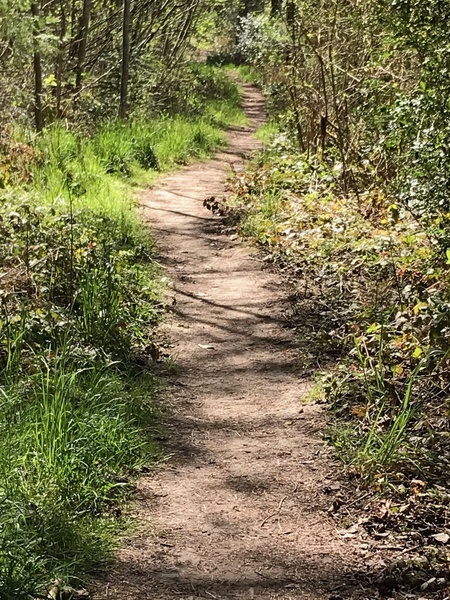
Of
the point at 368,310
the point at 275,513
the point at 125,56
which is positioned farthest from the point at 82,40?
the point at 275,513

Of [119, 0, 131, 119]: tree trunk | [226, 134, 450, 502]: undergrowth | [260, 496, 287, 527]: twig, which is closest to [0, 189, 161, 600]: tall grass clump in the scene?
[260, 496, 287, 527]: twig

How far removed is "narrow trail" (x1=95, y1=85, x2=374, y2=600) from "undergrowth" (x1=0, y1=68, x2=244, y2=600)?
0.56ft

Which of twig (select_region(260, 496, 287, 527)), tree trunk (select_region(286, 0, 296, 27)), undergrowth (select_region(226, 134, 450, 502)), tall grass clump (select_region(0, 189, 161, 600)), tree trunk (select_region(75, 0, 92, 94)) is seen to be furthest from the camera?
tree trunk (select_region(75, 0, 92, 94))

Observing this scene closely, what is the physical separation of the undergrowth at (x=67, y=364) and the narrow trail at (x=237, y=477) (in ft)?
0.56

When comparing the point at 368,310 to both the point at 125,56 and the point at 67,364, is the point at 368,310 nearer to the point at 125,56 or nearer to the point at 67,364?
the point at 67,364

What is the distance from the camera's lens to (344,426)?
4.34m

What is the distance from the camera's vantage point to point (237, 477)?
13.1 ft

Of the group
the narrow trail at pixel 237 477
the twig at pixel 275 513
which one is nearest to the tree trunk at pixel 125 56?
the narrow trail at pixel 237 477

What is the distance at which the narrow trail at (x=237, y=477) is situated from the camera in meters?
3.18

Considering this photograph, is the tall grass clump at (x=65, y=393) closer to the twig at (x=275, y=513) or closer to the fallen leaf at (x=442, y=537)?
the twig at (x=275, y=513)

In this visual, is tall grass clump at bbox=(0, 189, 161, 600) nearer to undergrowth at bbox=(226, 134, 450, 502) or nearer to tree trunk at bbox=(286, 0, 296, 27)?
undergrowth at bbox=(226, 134, 450, 502)

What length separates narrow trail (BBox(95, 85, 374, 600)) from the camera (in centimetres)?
318

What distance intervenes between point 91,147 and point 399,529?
870 cm

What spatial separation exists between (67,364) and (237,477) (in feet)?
4.54
